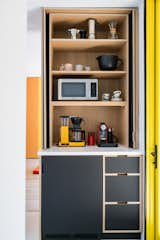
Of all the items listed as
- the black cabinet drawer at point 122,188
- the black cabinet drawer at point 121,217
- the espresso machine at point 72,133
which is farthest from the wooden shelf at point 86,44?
the black cabinet drawer at point 121,217

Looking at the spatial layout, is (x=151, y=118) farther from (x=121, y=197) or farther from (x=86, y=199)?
(x=86, y=199)

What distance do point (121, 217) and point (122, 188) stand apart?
28 cm

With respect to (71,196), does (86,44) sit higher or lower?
higher

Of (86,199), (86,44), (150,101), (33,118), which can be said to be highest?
(86,44)

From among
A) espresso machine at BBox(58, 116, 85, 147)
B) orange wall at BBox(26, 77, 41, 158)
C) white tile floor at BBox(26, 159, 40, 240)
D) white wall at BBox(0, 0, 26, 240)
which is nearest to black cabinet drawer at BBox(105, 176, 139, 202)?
espresso machine at BBox(58, 116, 85, 147)

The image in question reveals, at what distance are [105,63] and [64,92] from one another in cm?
55

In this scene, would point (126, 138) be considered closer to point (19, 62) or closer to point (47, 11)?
point (47, 11)

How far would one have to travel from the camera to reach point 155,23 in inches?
94.5

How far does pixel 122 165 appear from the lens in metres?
2.52

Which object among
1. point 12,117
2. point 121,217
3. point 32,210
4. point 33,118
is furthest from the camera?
point 33,118

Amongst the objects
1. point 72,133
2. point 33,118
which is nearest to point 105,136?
point 72,133

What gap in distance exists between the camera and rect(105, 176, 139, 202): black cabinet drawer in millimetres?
2506

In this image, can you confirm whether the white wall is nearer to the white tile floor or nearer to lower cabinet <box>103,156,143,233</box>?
lower cabinet <box>103,156,143,233</box>

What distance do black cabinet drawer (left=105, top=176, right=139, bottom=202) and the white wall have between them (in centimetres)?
188
